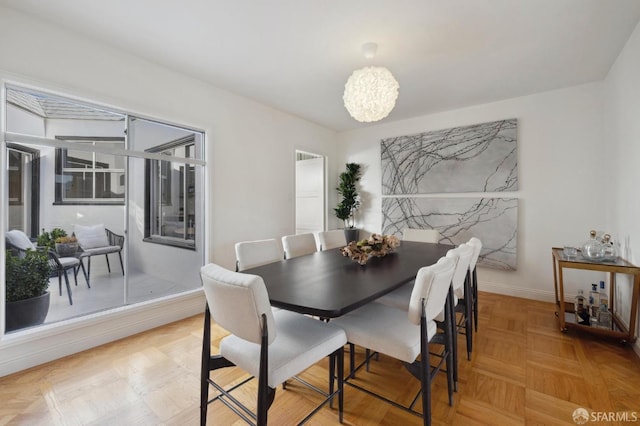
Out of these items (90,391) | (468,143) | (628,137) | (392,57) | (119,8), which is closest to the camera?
(90,391)

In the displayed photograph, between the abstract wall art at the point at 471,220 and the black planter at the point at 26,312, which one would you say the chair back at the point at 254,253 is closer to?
the black planter at the point at 26,312

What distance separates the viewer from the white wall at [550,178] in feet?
11.1

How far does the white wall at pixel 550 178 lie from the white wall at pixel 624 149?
0.17 meters

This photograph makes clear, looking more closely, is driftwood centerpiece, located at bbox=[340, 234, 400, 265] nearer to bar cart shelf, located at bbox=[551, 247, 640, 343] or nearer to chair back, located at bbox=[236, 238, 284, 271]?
chair back, located at bbox=[236, 238, 284, 271]

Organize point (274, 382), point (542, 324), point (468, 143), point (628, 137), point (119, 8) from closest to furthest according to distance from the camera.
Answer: point (274, 382)
point (119, 8)
point (628, 137)
point (542, 324)
point (468, 143)

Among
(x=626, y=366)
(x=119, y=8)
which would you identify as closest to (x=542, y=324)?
(x=626, y=366)

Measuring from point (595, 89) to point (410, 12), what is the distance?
2811 mm

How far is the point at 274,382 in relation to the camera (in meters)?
1.23

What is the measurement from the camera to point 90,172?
2633mm

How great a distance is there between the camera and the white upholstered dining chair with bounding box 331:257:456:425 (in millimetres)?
1422

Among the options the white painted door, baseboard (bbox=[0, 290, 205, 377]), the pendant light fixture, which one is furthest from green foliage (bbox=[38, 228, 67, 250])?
the white painted door

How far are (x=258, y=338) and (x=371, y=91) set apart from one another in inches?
80.4

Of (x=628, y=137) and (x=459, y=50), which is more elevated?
(x=459, y=50)

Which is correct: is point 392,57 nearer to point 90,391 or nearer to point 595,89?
point 595,89
